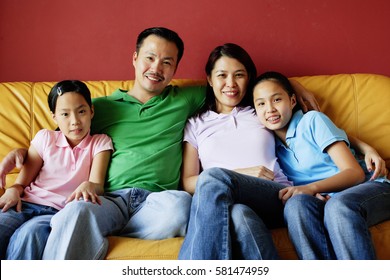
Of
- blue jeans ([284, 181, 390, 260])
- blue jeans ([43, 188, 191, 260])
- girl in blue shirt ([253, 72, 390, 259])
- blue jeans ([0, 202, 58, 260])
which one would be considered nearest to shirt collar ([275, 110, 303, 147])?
girl in blue shirt ([253, 72, 390, 259])

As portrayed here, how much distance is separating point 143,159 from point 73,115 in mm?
311

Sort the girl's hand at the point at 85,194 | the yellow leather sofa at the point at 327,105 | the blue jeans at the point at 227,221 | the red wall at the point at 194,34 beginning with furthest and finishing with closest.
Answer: the red wall at the point at 194,34, the yellow leather sofa at the point at 327,105, the girl's hand at the point at 85,194, the blue jeans at the point at 227,221

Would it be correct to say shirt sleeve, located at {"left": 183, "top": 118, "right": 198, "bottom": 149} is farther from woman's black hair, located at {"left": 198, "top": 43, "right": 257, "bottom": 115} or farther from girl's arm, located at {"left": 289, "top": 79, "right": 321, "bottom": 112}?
girl's arm, located at {"left": 289, "top": 79, "right": 321, "bottom": 112}

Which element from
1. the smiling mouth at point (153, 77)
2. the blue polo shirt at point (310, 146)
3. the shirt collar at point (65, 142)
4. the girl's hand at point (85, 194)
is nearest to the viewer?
the girl's hand at point (85, 194)

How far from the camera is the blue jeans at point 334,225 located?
4.01 feet

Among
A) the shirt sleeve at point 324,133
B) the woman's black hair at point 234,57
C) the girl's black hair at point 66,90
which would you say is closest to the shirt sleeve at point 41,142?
the girl's black hair at point 66,90

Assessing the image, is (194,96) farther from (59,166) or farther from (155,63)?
(59,166)

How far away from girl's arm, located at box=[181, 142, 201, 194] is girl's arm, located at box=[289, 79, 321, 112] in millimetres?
476

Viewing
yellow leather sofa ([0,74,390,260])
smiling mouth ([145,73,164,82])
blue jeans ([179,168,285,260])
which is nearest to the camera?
blue jeans ([179,168,285,260])

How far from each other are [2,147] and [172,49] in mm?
838

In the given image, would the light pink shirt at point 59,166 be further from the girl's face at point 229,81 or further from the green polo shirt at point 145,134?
the girl's face at point 229,81

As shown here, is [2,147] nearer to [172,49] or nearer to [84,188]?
[84,188]

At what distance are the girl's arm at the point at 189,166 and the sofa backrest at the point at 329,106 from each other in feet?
1.24

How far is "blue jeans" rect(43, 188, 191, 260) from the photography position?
130 cm
